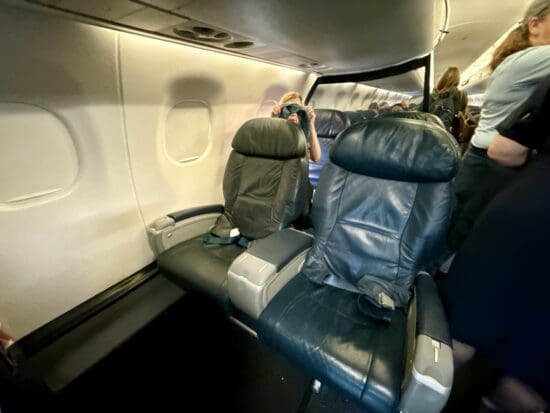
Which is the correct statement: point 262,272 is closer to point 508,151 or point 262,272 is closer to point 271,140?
point 271,140

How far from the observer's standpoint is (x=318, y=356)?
972 millimetres

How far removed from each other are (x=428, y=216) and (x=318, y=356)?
0.86 m

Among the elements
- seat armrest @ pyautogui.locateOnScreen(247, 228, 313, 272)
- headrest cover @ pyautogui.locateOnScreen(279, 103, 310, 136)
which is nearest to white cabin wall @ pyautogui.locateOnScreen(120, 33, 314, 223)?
headrest cover @ pyautogui.locateOnScreen(279, 103, 310, 136)

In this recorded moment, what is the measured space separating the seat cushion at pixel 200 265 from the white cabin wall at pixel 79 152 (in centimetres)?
45

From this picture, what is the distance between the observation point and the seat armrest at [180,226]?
1.72m

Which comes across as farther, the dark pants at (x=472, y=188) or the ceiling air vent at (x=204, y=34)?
the ceiling air vent at (x=204, y=34)

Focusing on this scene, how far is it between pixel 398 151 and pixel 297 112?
1016 mm

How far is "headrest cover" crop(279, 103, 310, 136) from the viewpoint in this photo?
1918 millimetres

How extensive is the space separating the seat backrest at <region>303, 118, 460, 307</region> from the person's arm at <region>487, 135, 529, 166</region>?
13 centimetres

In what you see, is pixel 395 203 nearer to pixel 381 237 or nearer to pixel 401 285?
pixel 381 237

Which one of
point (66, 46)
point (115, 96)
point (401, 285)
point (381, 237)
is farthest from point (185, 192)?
point (401, 285)

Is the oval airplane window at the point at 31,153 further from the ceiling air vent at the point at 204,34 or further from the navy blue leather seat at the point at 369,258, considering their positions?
the navy blue leather seat at the point at 369,258

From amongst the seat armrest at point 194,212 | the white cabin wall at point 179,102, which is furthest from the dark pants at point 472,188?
the white cabin wall at point 179,102

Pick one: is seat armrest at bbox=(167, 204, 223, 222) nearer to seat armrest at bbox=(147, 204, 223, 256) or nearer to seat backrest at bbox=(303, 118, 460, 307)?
seat armrest at bbox=(147, 204, 223, 256)
